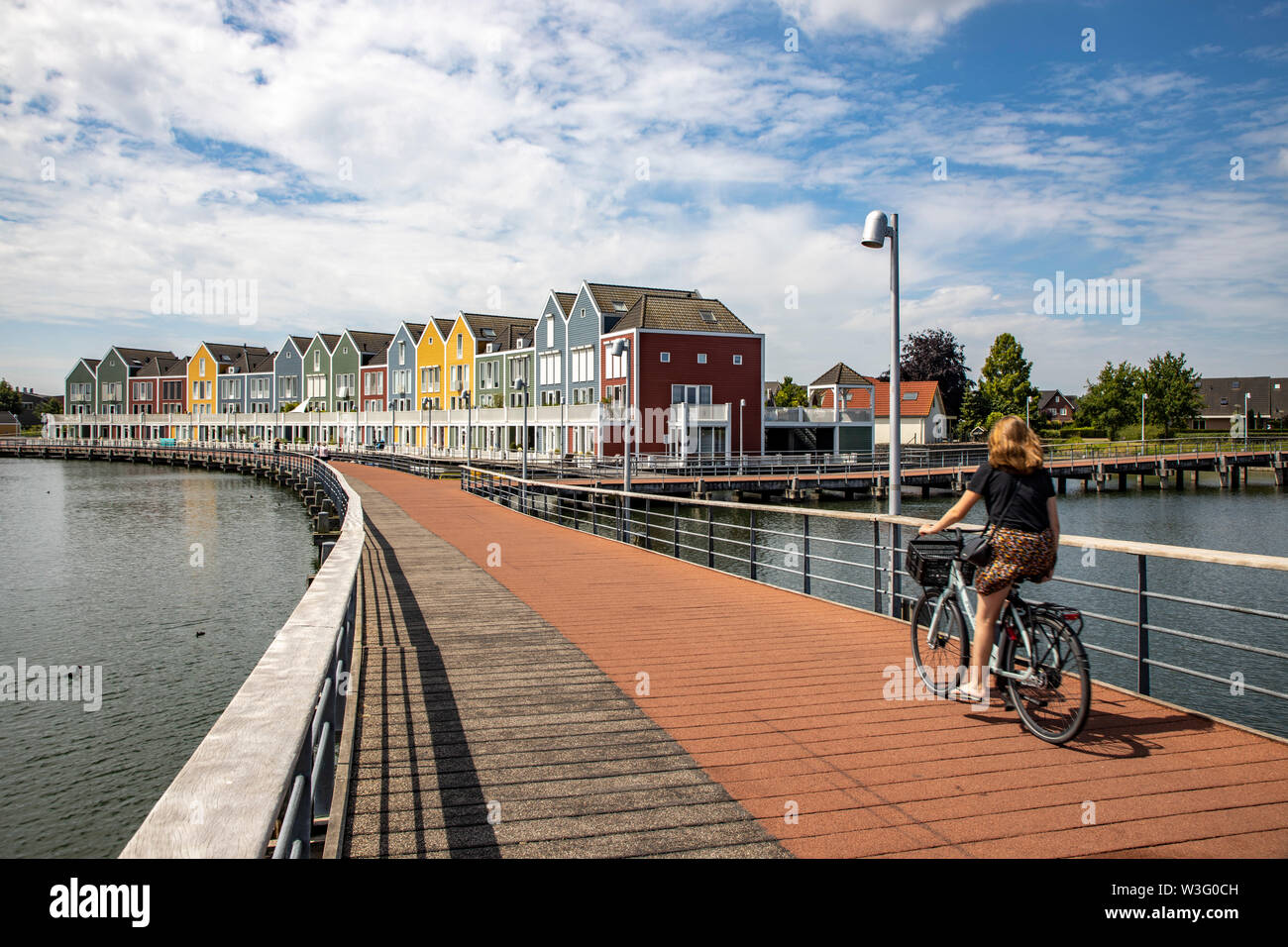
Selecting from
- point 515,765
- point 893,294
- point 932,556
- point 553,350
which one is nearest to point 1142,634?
point 932,556

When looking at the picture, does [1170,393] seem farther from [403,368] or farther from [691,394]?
[403,368]

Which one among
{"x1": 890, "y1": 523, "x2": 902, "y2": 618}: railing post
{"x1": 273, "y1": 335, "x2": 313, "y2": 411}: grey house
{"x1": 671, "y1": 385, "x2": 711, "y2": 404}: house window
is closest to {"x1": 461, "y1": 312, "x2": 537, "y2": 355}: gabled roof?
{"x1": 671, "y1": 385, "x2": 711, "y2": 404}: house window

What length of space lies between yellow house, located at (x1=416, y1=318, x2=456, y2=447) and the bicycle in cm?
6925

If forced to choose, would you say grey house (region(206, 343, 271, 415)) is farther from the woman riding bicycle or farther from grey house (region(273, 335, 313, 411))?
the woman riding bicycle

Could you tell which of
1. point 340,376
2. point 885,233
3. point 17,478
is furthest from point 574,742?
point 340,376

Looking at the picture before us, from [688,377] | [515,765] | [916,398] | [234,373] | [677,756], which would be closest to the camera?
[515,765]

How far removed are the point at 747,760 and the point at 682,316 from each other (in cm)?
4815

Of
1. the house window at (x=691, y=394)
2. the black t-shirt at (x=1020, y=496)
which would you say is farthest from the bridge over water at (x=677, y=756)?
the house window at (x=691, y=394)

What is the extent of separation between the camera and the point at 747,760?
487 cm

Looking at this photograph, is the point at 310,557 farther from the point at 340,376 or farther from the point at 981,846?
the point at 340,376

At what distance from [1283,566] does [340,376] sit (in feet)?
298

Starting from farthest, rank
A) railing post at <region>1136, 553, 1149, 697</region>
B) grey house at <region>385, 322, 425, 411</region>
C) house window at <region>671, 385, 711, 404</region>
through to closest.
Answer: grey house at <region>385, 322, 425, 411</region> < house window at <region>671, 385, 711, 404</region> < railing post at <region>1136, 553, 1149, 697</region>

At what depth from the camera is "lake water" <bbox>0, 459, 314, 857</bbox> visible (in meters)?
9.23

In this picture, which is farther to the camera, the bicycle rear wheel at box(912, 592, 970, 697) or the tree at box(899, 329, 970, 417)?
the tree at box(899, 329, 970, 417)
